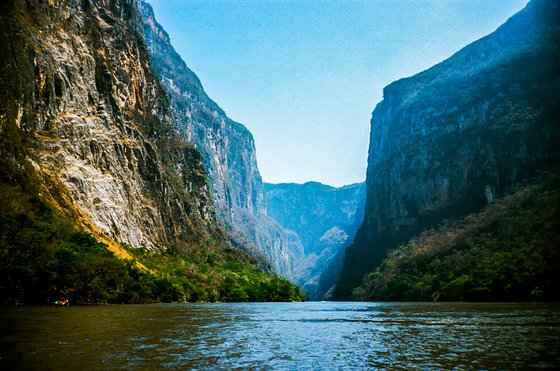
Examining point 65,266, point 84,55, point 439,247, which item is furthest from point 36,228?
point 439,247

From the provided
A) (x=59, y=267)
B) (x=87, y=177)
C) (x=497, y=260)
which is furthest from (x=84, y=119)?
(x=497, y=260)

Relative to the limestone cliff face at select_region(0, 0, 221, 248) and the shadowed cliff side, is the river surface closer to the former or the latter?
the shadowed cliff side

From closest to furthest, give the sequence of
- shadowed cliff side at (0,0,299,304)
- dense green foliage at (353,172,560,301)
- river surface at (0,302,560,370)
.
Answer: river surface at (0,302,560,370)
shadowed cliff side at (0,0,299,304)
dense green foliage at (353,172,560,301)

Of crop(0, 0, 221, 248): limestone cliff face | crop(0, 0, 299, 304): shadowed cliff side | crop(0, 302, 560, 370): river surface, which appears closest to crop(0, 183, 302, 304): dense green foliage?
crop(0, 0, 299, 304): shadowed cliff side

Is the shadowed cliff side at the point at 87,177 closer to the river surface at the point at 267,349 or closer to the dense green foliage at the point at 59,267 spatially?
the dense green foliage at the point at 59,267

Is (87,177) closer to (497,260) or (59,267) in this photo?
(59,267)
